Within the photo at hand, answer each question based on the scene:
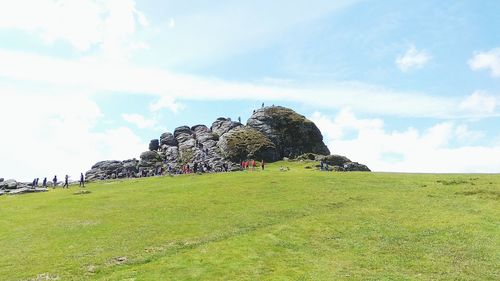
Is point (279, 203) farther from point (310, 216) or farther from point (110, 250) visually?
point (110, 250)

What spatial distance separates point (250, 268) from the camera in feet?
126

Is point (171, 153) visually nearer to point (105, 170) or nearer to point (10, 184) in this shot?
point (105, 170)

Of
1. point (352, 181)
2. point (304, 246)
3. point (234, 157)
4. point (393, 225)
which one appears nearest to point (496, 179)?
point (352, 181)

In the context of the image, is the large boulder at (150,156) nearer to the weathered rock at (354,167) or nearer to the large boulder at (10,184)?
the large boulder at (10,184)

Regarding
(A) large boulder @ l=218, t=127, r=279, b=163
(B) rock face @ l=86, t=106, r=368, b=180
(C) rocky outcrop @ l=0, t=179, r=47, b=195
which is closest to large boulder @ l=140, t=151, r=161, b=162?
(B) rock face @ l=86, t=106, r=368, b=180

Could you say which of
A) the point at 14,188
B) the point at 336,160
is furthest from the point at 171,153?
the point at 14,188

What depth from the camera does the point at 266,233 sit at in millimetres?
49375

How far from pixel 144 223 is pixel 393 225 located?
102 ft

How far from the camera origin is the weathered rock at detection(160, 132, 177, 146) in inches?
7446

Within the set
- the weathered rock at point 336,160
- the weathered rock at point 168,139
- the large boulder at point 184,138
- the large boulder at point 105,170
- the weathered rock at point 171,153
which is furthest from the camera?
the weathered rock at point 168,139

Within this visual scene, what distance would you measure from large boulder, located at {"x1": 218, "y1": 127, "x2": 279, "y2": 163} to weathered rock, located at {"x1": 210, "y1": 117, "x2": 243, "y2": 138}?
38.9 feet

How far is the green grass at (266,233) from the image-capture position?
38.6 metres

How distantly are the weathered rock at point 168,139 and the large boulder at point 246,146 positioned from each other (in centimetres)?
2746

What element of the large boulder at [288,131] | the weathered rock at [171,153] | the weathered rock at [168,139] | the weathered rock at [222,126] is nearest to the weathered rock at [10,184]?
the weathered rock at [171,153]
